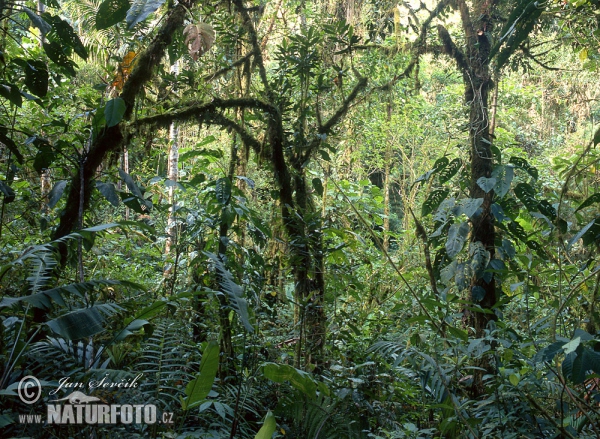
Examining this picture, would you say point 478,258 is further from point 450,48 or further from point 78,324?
point 78,324

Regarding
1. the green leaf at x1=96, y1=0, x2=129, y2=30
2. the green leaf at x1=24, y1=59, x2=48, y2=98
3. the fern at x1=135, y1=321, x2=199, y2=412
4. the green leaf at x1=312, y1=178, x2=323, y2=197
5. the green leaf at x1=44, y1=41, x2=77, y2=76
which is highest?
the green leaf at x1=96, y1=0, x2=129, y2=30

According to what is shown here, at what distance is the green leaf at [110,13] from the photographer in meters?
2.16

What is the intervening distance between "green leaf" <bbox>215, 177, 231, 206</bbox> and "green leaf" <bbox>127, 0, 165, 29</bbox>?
1094mm

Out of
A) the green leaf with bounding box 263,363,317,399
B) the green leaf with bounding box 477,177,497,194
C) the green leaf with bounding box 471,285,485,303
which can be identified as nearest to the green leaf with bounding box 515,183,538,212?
the green leaf with bounding box 477,177,497,194

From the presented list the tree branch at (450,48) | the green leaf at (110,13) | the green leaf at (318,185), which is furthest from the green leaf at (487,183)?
the green leaf at (110,13)

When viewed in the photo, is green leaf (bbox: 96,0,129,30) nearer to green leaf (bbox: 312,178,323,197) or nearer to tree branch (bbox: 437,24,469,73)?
green leaf (bbox: 312,178,323,197)

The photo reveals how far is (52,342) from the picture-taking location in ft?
6.74

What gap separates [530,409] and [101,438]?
75.6 inches

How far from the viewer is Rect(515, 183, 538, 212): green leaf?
299 centimetres

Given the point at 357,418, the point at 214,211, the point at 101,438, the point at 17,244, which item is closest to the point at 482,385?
the point at 357,418

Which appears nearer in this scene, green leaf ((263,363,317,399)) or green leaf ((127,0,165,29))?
green leaf ((263,363,317,399))

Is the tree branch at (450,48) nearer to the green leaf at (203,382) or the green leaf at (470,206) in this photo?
the green leaf at (470,206)

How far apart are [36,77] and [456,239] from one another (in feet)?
8.61

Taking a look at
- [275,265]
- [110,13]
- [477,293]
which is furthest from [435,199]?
[110,13]
